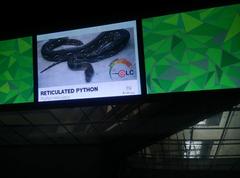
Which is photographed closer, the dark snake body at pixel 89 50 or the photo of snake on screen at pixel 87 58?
the photo of snake on screen at pixel 87 58

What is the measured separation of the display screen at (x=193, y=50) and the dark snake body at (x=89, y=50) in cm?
38

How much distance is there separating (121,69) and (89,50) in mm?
580

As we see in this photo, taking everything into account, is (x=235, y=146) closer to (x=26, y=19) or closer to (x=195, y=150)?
(x=195, y=150)

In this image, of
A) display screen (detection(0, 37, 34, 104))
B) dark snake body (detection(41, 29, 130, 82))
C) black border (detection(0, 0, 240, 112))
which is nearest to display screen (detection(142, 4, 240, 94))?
black border (detection(0, 0, 240, 112))

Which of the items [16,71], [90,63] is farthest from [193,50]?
[16,71]

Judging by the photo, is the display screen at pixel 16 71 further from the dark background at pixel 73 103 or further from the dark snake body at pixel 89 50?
the dark snake body at pixel 89 50

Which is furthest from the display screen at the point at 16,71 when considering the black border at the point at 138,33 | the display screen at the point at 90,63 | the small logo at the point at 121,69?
the small logo at the point at 121,69

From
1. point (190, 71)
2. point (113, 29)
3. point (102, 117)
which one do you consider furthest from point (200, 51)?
point (102, 117)

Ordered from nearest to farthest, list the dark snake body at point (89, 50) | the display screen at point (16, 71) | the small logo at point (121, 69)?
the small logo at point (121, 69) → the dark snake body at point (89, 50) → the display screen at point (16, 71)

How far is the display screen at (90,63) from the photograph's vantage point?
13.4 feet

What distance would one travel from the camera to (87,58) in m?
4.32

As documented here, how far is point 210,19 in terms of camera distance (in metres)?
3.99

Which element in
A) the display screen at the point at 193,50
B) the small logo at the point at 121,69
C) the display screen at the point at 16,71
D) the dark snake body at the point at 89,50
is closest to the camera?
the display screen at the point at 193,50

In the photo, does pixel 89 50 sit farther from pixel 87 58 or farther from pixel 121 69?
pixel 121 69
